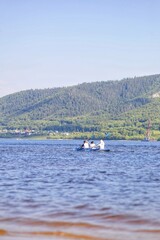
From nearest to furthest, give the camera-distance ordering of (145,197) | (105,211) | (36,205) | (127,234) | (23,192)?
(127,234), (105,211), (36,205), (145,197), (23,192)

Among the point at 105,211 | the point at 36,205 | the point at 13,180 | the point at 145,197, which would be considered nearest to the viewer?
the point at 105,211

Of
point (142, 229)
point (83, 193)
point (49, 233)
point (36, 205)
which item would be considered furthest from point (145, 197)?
point (49, 233)

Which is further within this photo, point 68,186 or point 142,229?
point 68,186

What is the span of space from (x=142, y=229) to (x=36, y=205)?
758 cm

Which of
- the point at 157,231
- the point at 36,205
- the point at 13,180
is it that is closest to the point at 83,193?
the point at 36,205

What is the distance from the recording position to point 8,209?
26.2 m

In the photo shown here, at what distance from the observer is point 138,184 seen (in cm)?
3881

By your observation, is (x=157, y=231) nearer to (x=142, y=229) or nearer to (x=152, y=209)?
(x=142, y=229)

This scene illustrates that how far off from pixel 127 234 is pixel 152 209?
651cm

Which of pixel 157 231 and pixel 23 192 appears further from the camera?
pixel 23 192

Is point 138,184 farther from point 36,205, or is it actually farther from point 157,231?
point 157,231

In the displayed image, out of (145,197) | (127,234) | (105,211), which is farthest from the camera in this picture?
(145,197)

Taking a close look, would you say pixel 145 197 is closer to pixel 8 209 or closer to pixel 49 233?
pixel 8 209

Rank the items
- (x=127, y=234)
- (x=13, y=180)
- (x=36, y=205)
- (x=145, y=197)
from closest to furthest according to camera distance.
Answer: (x=127, y=234) < (x=36, y=205) < (x=145, y=197) < (x=13, y=180)
